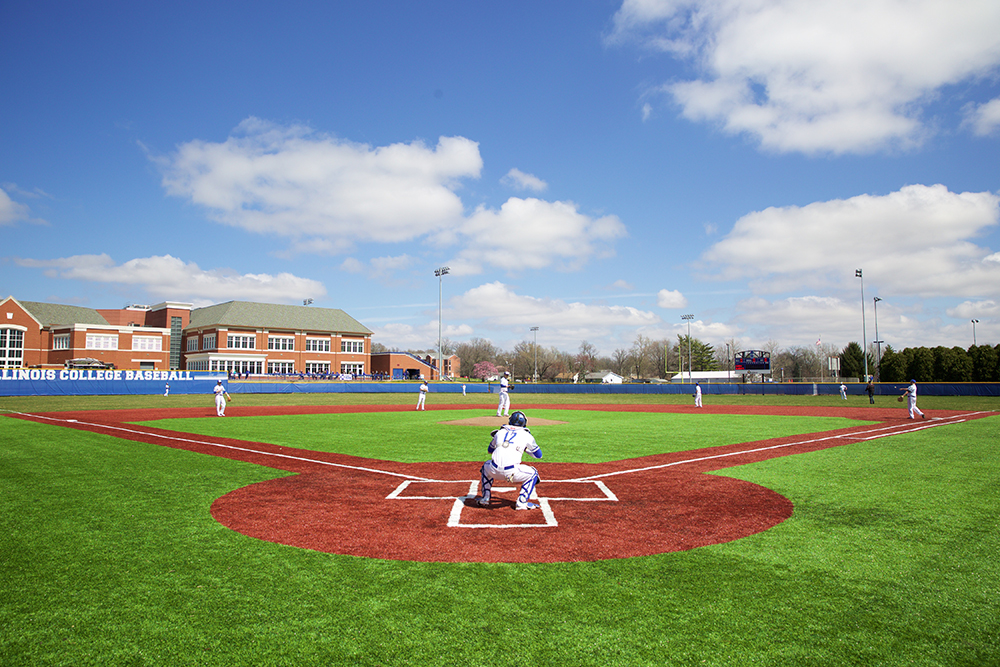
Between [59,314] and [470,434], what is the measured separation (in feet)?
285

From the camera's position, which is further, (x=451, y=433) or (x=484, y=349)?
(x=484, y=349)

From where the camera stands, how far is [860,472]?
36.9 ft

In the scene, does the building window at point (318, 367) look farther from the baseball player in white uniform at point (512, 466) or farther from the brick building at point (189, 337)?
the baseball player in white uniform at point (512, 466)

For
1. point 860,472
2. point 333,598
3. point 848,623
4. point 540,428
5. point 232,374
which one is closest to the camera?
point 848,623

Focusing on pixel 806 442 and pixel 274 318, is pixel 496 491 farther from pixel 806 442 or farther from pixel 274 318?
pixel 274 318

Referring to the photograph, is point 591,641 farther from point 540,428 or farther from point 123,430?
point 123,430

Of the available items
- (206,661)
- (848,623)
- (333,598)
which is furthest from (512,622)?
(848,623)

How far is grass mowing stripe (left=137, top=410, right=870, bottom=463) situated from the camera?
14.8 meters

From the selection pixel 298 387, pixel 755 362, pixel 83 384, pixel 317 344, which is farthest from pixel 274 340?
pixel 755 362

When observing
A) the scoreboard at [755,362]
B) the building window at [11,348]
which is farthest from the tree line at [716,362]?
the building window at [11,348]

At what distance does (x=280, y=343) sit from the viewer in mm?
83125

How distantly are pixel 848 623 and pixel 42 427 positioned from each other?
2583 centimetres

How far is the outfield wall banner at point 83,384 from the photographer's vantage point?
43250 millimetres

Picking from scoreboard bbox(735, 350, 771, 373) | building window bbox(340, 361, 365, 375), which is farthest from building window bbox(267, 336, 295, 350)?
scoreboard bbox(735, 350, 771, 373)
